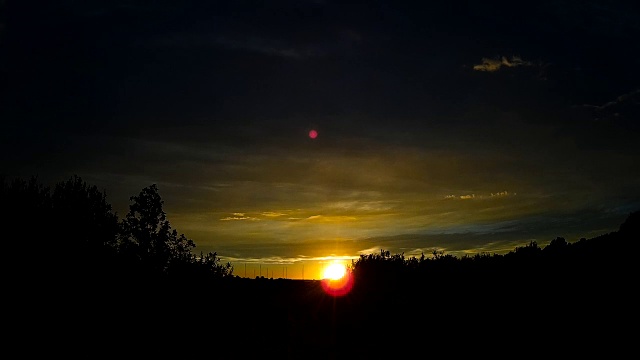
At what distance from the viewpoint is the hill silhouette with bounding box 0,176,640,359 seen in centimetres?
1983

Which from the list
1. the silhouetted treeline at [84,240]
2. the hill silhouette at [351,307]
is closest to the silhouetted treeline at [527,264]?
the hill silhouette at [351,307]

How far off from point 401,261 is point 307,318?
18.6 feet

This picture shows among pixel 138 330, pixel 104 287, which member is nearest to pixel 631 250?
pixel 138 330

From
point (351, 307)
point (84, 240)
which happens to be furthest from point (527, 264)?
point (84, 240)

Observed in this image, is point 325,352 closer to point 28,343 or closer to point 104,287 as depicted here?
point 28,343

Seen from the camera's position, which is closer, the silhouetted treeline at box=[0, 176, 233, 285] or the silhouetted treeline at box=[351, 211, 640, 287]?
the silhouetted treeline at box=[351, 211, 640, 287]

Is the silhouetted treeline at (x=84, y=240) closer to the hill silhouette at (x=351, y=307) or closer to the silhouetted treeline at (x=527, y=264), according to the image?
the hill silhouette at (x=351, y=307)

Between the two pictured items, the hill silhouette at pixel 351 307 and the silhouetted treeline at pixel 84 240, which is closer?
the hill silhouette at pixel 351 307

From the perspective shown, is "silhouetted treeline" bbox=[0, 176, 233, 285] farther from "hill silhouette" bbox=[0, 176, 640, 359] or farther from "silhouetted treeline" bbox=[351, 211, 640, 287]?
"silhouetted treeline" bbox=[351, 211, 640, 287]

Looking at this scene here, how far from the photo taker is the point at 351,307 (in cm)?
2678

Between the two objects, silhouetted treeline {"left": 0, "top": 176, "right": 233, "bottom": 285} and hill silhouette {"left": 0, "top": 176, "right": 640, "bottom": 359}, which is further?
silhouetted treeline {"left": 0, "top": 176, "right": 233, "bottom": 285}

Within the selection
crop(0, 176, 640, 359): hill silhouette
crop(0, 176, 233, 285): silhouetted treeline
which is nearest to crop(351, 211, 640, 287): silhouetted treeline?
crop(0, 176, 640, 359): hill silhouette

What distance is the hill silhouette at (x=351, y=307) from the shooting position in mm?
19828

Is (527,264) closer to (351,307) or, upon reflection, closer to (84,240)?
(351,307)
